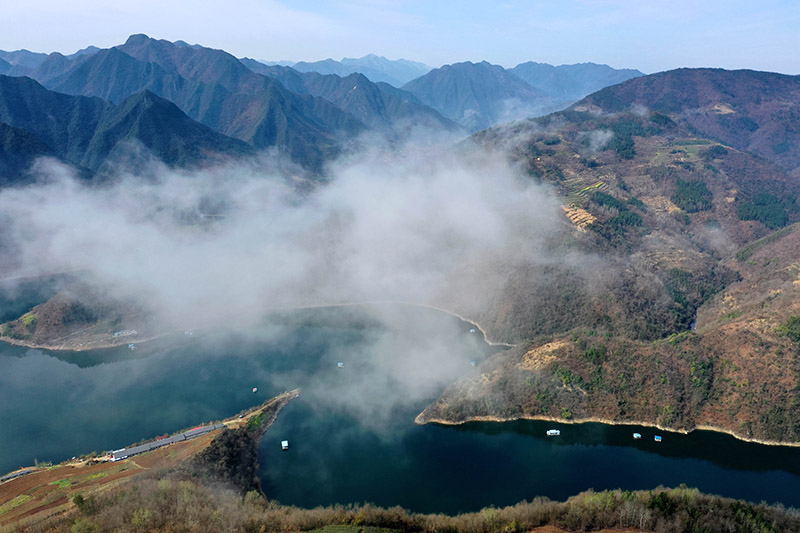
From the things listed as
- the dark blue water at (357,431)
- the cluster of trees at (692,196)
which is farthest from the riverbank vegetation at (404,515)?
the cluster of trees at (692,196)

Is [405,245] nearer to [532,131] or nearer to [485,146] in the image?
[485,146]

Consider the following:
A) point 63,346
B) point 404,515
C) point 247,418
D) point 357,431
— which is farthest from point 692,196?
point 63,346

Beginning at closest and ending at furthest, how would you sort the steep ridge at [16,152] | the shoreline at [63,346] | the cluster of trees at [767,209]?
1. the shoreline at [63,346]
2. the cluster of trees at [767,209]
3. the steep ridge at [16,152]

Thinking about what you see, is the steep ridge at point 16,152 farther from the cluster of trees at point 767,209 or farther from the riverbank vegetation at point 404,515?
the cluster of trees at point 767,209

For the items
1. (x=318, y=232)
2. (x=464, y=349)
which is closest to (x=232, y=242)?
(x=318, y=232)

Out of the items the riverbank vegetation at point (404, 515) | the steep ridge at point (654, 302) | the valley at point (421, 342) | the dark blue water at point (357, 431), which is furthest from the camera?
the steep ridge at point (654, 302)

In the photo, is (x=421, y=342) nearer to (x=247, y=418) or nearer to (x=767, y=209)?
(x=247, y=418)
